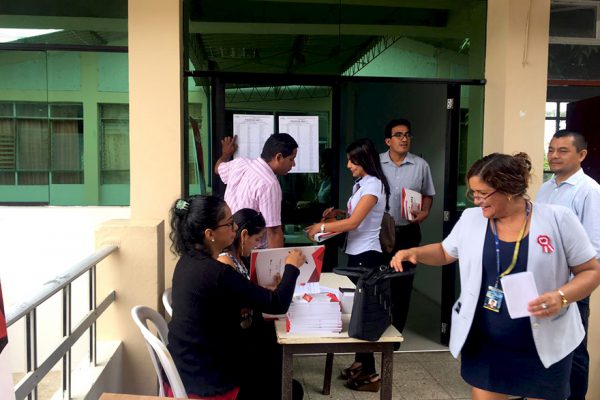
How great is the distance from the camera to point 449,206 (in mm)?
4137

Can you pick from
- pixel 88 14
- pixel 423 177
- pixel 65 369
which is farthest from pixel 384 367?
pixel 88 14

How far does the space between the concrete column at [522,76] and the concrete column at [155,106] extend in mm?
2431

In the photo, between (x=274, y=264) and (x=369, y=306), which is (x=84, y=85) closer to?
(x=274, y=264)

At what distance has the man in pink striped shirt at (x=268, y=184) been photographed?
315 cm

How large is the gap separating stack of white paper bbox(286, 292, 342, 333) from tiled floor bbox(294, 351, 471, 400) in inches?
50.7

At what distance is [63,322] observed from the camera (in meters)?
A: 2.24

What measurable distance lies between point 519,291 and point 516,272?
105 mm

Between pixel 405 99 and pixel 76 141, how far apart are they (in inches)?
139

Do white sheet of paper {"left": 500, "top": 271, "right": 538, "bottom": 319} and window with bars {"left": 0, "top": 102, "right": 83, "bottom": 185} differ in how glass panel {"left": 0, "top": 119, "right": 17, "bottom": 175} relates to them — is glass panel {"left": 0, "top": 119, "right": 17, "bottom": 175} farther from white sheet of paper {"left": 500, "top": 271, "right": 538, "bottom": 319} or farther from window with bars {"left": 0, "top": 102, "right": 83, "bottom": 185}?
white sheet of paper {"left": 500, "top": 271, "right": 538, "bottom": 319}

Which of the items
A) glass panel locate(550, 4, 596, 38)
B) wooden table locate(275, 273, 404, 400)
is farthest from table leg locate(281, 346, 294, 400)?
glass panel locate(550, 4, 596, 38)

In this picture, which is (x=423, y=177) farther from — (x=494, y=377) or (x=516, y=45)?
(x=494, y=377)

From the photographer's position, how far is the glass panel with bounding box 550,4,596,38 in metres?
4.19

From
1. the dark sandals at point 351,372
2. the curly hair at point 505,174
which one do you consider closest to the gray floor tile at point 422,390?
the dark sandals at point 351,372

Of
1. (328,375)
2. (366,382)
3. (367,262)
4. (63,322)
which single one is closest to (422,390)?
(366,382)
